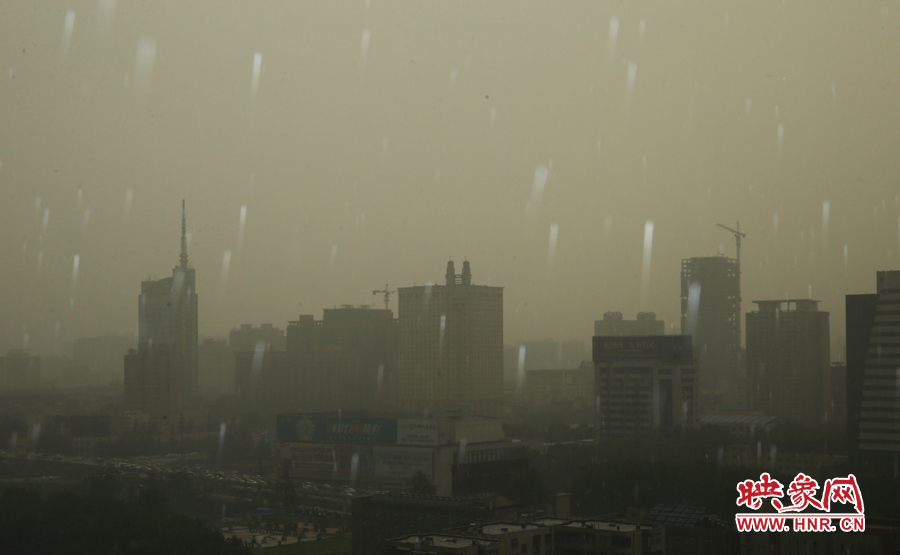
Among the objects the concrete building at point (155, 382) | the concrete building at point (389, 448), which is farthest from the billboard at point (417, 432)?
the concrete building at point (155, 382)

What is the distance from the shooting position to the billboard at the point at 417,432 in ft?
79.5

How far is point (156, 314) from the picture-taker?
54656 millimetres

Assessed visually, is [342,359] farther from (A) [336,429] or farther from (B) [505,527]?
(B) [505,527]

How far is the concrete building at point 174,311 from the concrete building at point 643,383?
105ft

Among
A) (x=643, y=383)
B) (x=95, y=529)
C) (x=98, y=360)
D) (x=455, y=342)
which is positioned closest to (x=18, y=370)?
(x=98, y=360)

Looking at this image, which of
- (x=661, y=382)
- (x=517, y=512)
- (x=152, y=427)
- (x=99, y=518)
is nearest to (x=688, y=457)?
(x=661, y=382)

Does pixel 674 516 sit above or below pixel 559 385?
below

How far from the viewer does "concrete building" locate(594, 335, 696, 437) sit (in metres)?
27.8

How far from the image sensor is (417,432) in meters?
24.6

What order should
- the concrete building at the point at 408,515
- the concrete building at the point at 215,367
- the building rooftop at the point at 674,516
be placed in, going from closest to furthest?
1. the building rooftop at the point at 674,516
2. the concrete building at the point at 408,515
3. the concrete building at the point at 215,367

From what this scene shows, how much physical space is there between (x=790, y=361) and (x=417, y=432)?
61.4 ft

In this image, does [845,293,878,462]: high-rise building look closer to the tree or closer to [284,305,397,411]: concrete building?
the tree

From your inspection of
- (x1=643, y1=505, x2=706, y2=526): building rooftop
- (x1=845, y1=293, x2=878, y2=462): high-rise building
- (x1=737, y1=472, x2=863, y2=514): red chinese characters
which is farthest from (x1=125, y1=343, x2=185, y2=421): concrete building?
(x1=737, y1=472, x2=863, y2=514): red chinese characters

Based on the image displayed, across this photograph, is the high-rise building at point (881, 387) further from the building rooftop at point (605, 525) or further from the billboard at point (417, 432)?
the building rooftop at point (605, 525)
